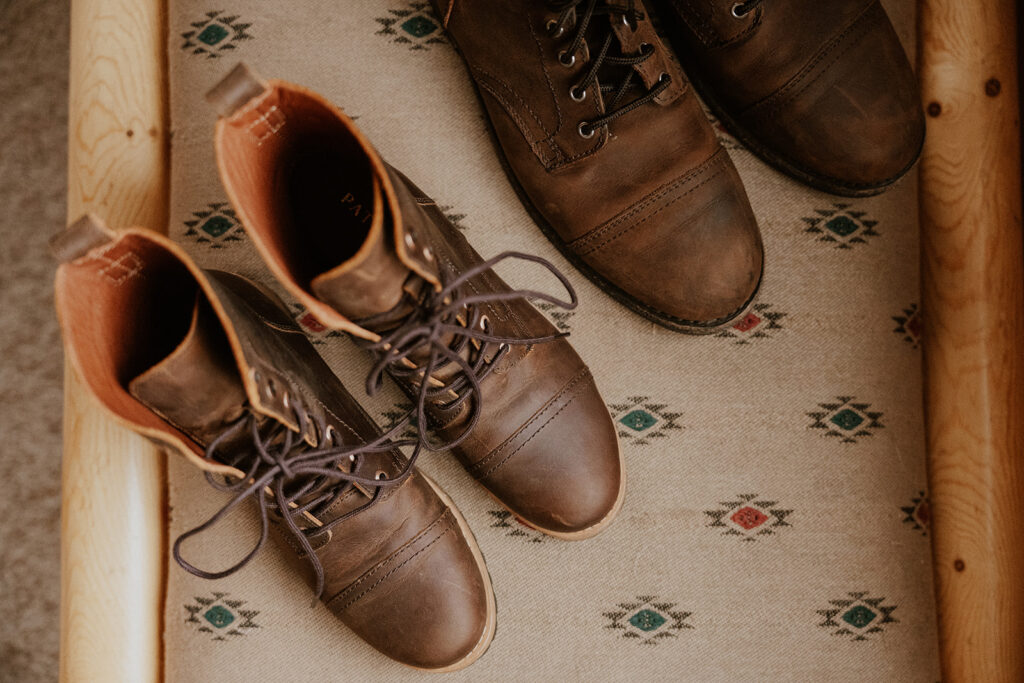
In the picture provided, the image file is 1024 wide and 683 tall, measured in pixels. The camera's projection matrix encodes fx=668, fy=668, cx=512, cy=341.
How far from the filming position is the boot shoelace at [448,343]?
0.61 metres

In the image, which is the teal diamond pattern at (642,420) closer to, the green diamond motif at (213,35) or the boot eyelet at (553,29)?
the boot eyelet at (553,29)

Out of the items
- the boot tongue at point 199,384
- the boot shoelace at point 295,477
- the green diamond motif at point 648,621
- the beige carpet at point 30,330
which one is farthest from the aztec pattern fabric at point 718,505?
the beige carpet at point 30,330

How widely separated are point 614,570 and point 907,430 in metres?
0.39

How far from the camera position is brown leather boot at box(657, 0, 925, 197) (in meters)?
0.76

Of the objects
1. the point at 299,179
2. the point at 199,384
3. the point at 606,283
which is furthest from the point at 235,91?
the point at 606,283

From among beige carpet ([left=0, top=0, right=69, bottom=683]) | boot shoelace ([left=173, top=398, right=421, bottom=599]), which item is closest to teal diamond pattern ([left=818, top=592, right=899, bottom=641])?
boot shoelace ([left=173, top=398, right=421, bottom=599])

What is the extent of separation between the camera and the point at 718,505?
0.81m

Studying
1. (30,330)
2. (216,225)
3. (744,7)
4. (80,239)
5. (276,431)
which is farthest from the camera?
(30,330)

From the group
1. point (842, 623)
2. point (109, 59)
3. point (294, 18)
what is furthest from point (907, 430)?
point (109, 59)

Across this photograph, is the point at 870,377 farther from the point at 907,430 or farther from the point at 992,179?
the point at 992,179

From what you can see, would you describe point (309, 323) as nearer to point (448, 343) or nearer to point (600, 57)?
point (448, 343)

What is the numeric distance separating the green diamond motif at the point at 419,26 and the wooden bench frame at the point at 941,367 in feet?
1.04

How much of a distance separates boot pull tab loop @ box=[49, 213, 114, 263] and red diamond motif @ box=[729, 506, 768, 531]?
28.2 inches

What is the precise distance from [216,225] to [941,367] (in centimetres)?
90
